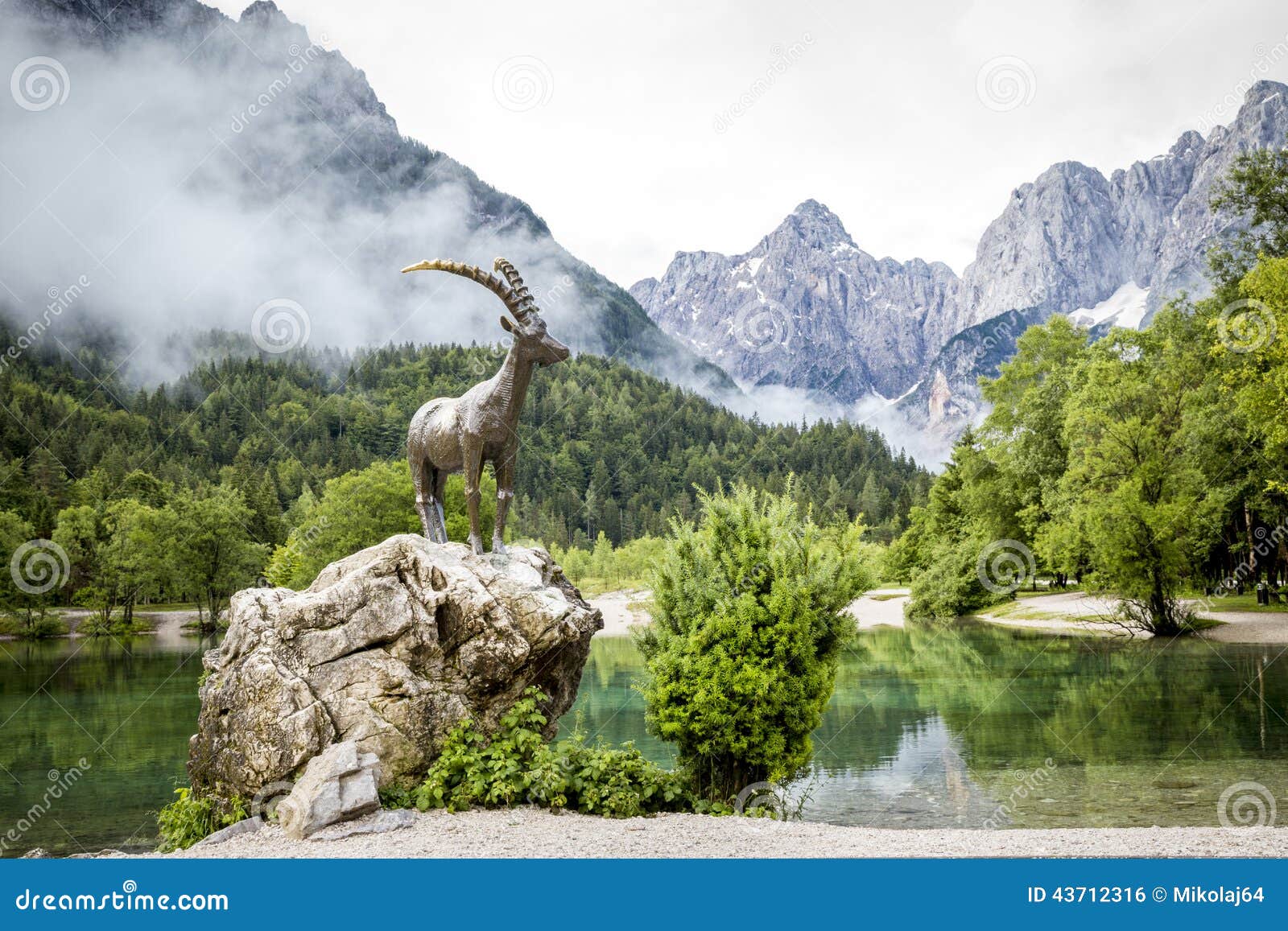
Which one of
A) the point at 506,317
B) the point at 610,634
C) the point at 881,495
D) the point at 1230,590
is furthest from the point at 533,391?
the point at 506,317

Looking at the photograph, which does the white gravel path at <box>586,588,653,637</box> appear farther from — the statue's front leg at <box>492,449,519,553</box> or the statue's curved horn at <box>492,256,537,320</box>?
the statue's curved horn at <box>492,256,537,320</box>

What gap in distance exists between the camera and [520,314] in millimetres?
11484

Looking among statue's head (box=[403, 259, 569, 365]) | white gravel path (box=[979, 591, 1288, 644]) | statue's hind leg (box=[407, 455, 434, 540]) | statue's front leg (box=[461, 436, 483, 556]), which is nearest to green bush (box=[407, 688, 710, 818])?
statue's front leg (box=[461, 436, 483, 556])

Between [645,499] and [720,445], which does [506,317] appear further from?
[720,445]

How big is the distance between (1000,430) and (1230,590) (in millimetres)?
13725

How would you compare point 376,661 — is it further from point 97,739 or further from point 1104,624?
point 1104,624

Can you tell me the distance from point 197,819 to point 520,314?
698 cm

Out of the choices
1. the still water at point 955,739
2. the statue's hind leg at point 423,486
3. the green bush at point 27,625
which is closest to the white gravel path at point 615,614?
the still water at point 955,739

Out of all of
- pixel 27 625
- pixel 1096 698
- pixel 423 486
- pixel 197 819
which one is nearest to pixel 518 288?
pixel 423 486

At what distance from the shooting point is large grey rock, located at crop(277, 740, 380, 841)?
8172mm

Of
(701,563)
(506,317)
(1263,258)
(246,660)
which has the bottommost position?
(246,660)

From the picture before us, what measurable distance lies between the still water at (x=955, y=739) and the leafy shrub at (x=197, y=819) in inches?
119

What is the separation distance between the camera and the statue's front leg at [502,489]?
39.8ft

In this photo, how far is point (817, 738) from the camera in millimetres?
18094
